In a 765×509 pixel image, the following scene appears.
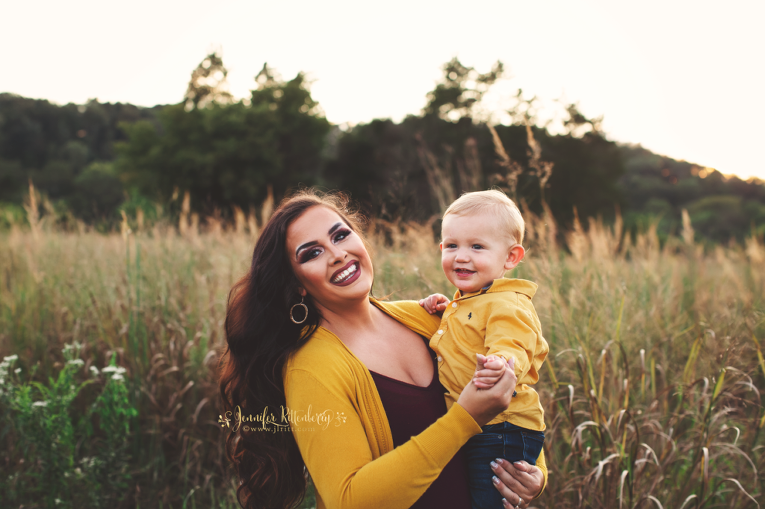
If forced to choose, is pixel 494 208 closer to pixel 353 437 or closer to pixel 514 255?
pixel 514 255

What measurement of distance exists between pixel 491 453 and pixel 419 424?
0.85 ft

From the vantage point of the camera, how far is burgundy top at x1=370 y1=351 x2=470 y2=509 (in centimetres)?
132

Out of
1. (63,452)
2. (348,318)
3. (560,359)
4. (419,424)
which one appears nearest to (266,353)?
(348,318)

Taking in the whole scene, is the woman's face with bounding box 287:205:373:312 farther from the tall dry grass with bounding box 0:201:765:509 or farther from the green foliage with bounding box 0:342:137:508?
the green foliage with bounding box 0:342:137:508

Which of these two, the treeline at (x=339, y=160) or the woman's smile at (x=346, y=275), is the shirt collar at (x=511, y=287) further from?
the treeline at (x=339, y=160)

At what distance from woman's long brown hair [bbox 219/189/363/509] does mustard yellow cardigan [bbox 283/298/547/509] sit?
129mm

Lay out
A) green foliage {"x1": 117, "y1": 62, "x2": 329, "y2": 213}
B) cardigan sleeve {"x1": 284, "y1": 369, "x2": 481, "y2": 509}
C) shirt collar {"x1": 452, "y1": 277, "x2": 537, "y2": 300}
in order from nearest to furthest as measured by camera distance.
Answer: cardigan sleeve {"x1": 284, "y1": 369, "x2": 481, "y2": 509} < shirt collar {"x1": 452, "y1": 277, "x2": 537, "y2": 300} < green foliage {"x1": 117, "y1": 62, "x2": 329, "y2": 213}

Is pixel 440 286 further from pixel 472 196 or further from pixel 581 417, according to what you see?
pixel 472 196

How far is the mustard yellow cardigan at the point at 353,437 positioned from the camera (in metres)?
1.08

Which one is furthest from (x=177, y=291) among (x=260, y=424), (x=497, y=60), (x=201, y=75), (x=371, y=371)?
(x=201, y=75)

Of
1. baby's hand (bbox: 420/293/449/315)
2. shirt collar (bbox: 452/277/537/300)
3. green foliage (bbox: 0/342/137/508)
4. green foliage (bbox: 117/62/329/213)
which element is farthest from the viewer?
green foliage (bbox: 117/62/329/213)

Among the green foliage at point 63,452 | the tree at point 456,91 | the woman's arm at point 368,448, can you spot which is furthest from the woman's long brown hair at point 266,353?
the tree at point 456,91

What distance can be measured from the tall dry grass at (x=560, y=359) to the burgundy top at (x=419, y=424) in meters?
0.75

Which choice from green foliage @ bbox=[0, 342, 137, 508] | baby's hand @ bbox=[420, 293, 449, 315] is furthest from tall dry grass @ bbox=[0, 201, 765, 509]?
baby's hand @ bbox=[420, 293, 449, 315]
